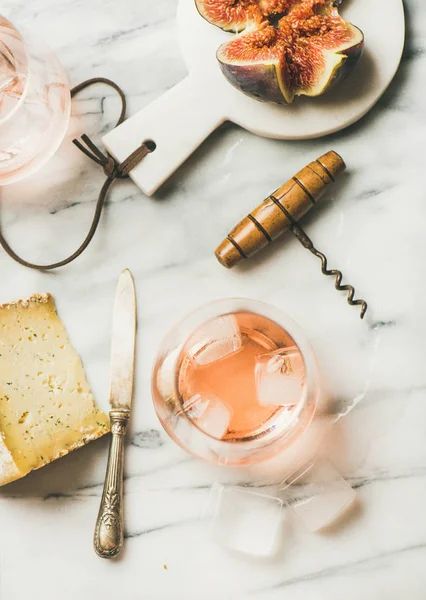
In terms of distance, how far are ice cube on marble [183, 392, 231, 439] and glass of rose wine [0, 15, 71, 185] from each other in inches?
20.0

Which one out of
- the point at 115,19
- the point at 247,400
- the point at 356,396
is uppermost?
the point at 115,19

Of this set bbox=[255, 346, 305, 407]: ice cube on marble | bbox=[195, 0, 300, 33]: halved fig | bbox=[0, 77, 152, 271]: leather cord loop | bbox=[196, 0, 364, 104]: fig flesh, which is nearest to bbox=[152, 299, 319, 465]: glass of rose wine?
bbox=[255, 346, 305, 407]: ice cube on marble

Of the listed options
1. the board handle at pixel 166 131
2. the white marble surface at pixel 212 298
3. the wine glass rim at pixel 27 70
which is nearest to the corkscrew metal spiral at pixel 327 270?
the white marble surface at pixel 212 298

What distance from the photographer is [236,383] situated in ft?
3.22

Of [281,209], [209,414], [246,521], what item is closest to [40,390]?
[209,414]

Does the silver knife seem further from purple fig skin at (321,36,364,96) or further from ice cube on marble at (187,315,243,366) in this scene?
purple fig skin at (321,36,364,96)

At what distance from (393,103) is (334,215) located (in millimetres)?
235

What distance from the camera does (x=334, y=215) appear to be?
1.11m

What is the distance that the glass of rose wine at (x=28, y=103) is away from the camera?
1.04m

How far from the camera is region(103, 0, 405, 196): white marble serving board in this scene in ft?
3.53

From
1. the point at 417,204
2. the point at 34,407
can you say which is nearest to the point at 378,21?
the point at 417,204

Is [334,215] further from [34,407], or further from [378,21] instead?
[34,407]

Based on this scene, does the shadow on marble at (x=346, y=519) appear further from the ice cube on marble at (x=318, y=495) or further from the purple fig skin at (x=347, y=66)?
the purple fig skin at (x=347, y=66)

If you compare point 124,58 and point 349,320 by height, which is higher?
point 124,58
